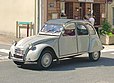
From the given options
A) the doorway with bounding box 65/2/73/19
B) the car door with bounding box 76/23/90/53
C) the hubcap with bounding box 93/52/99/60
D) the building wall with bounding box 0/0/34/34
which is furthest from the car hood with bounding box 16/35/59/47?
the doorway with bounding box 65/2/73/19

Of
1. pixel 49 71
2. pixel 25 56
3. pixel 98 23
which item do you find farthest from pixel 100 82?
pixel 98 23

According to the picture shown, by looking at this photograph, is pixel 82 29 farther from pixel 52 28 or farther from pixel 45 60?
pixel 45 60

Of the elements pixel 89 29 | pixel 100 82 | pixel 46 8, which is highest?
pixel 46 8

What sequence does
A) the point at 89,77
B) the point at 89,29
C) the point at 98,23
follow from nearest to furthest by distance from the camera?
the point at 89,77 → the point at 89,29 → the point at 98,23

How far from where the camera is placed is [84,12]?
80.9ft

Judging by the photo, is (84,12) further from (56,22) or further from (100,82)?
(100,82)

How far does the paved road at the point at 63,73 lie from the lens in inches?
363

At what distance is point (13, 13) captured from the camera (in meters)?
23.7

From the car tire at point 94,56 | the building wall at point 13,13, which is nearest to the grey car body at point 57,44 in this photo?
the car tire at point 94,56

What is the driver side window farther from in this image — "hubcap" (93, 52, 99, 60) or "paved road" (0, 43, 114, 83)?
"hubcap" (93, 52, 99, 60)

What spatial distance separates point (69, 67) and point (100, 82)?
2.81m

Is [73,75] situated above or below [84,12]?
below

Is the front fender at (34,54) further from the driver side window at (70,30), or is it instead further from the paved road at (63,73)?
the driver side window at (70,30)

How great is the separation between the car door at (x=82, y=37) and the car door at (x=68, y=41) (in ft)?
0.78
